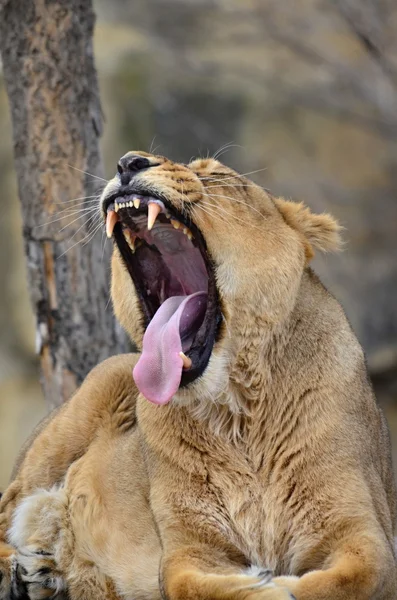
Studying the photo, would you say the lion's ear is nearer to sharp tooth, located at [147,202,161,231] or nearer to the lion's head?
→ the lion's head

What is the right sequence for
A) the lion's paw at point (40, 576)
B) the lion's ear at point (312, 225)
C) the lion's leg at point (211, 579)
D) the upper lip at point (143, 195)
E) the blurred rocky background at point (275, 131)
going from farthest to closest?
the blurred rocky background at point (275, 131) → the lion's paw at point (40, 576) → the lion's ear at point (312, 225) → the upper lip at point (143, 195) → the lion's leg at point (211, 579)

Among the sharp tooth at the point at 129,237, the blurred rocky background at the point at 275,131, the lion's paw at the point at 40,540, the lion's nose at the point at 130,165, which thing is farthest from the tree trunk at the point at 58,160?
the blurred rocky background at the point at 275,131

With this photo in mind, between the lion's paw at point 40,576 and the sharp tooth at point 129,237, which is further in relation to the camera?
the lion's paw at point 40,576

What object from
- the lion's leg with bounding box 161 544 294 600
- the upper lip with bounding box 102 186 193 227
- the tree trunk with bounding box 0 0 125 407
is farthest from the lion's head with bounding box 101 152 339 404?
the tree trunk with bounding box 0 0 125 407

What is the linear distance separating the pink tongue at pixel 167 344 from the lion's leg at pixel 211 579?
0.58 meters

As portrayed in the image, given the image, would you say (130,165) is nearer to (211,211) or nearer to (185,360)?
(211,211)

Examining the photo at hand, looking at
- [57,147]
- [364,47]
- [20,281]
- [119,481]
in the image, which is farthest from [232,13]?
[119,481]

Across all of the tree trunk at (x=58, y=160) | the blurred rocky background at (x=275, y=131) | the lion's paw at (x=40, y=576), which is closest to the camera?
the lion's paw at (x=40, y=576)

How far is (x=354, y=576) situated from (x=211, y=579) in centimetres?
49

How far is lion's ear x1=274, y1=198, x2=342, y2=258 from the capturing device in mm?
4422

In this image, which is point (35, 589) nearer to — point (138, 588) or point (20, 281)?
point (138, 588)

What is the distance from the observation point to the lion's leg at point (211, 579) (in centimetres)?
354

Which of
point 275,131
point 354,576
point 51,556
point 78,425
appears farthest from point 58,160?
point 275,131

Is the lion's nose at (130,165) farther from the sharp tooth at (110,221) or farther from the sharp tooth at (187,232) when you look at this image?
the sharp tooth at (187,232)
